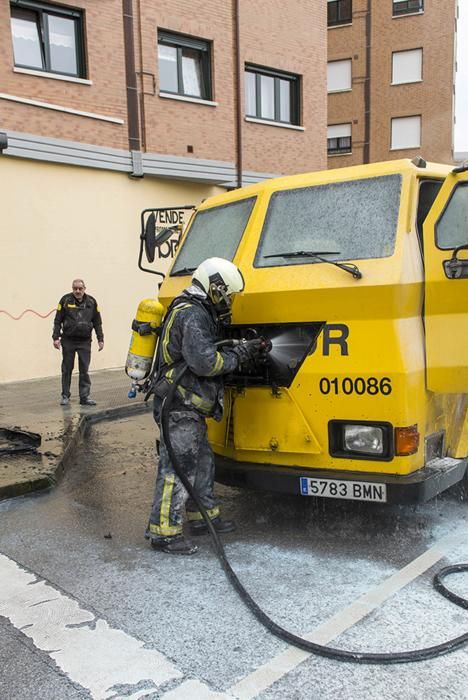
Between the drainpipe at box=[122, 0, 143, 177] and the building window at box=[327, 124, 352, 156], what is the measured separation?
1536 centimetres

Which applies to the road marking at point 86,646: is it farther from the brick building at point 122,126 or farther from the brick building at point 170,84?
the brick building at point 170,84

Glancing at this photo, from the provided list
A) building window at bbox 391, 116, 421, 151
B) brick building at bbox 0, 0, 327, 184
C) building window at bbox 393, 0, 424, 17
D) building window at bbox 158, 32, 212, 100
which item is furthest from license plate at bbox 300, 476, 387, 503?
building window at bbox 393, 0, 424, 17

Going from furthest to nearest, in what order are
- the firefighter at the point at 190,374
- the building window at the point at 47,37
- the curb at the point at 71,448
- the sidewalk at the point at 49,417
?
the building window at the point at 47,37 < the sidewalk at the point at 49,417 < the curb at the point at 71,448 < the firefighter at the point at 190,374

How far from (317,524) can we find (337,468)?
0.78m

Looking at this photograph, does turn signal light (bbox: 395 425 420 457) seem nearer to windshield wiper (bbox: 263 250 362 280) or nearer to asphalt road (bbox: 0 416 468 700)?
asphalt road (bbox: 0 416 468 700)

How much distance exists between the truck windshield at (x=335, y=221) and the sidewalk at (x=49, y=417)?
2792mm

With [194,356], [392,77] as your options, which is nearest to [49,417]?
[194,356]

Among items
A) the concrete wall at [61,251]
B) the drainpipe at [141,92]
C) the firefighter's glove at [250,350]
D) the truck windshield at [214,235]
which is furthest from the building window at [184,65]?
the firefighter's glove at [250,350]

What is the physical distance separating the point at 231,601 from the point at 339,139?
83.3 feet

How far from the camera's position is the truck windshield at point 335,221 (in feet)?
12.6

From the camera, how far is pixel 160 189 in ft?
42.5

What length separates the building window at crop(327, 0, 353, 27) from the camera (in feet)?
83.5

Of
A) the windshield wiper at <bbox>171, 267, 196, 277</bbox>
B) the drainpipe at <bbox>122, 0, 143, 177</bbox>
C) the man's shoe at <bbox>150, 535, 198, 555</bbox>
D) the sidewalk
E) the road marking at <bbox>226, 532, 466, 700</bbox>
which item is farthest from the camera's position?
the drainpipe at <bbox>122, 0, 143, 177</bbox>

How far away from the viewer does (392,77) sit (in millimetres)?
25531
